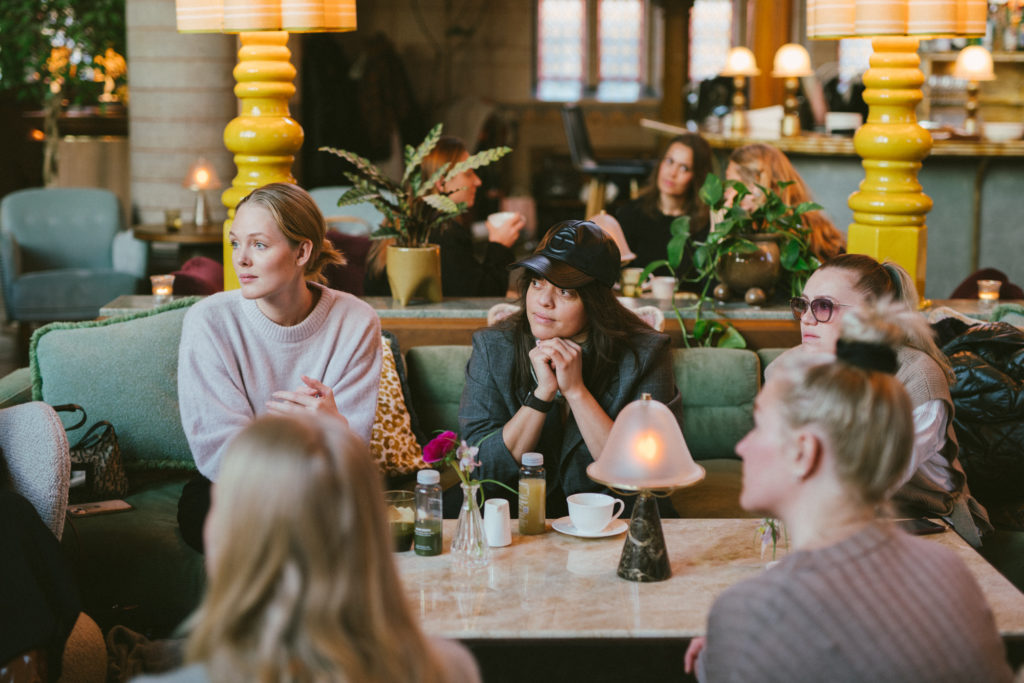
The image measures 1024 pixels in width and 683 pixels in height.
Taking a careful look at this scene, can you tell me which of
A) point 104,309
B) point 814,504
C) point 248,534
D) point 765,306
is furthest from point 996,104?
point 248,534

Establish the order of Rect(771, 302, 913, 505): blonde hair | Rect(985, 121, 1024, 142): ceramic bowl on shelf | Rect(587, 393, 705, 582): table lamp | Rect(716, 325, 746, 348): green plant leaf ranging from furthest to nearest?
Rect(985, 121, 1024, 142): ceramic bowl on shelf < Rect(716, 325, 746, 348): green plant leaf < Rect(587, 393, 705, 582): table lamp < Rect(771, 302, 913, 505): blonde hair

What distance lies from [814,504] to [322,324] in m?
1.72

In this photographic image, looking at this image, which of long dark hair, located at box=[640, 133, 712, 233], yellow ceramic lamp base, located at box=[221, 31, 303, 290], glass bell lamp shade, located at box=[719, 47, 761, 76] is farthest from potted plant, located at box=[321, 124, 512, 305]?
glass bell lamp shade, located at box=[719, 47, 761, 76]

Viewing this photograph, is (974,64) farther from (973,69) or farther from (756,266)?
(756,266)

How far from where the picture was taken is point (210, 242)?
231 inches

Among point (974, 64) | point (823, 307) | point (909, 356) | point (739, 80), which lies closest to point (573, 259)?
point (823, 307)

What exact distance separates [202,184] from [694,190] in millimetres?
2857

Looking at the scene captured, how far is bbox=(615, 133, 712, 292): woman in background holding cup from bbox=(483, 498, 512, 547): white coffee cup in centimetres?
284

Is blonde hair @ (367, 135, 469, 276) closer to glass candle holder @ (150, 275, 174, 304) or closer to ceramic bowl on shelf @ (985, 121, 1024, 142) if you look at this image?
glass candle holder @ (150, 275, 174, 304)

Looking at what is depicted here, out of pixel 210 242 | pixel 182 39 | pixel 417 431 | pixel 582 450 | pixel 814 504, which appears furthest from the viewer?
pixel 182 39

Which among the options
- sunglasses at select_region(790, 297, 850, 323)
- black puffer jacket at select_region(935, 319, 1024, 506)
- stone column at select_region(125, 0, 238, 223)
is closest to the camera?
sunglasses at select_region(790, 297, 850, 323)

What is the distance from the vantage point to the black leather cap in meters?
2.75

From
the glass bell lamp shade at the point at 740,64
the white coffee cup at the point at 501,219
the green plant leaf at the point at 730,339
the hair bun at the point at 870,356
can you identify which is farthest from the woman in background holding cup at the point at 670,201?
the glass bell lamp shade at the point at 740,64

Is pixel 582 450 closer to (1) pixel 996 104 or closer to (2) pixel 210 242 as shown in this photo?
(2) pixel 210 242
